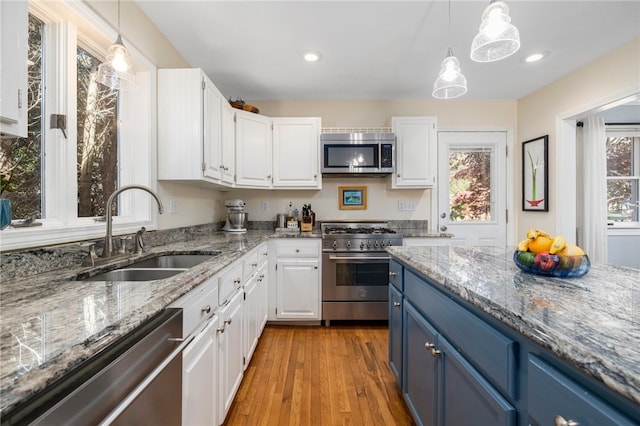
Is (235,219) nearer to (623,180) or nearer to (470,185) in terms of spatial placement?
(470,185)

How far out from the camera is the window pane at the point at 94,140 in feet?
5.12

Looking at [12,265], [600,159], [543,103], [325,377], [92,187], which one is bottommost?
[325,377]

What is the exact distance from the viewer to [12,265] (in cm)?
104

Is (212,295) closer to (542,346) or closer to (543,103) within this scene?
(542,346)

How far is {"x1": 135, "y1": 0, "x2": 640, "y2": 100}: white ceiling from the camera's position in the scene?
188 cm

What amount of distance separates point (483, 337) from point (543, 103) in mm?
3397

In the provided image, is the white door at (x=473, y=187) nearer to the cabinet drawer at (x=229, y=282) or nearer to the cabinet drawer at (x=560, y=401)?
the cabinet drawer at (x=229, y=282)

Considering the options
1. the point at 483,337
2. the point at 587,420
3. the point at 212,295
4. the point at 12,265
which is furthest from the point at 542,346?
the point at 12,265

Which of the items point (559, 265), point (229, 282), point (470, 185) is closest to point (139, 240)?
point (229, 282)

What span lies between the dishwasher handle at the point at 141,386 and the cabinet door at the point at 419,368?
97cm

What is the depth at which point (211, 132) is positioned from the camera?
220 cm

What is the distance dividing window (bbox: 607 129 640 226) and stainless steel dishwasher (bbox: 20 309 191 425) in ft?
16.6

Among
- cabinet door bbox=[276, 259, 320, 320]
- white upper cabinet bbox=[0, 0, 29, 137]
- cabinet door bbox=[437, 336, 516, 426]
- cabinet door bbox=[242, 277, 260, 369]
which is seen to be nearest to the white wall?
cabinet door bbox=[276, 259, 320, 320]

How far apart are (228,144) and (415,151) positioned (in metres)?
1.97
